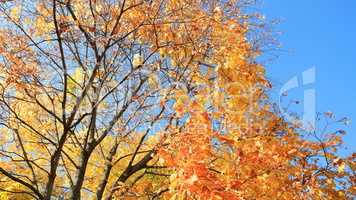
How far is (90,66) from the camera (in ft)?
29.8

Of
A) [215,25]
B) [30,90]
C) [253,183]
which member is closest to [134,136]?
[30,90]

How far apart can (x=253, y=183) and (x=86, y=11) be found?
4780 millimetres

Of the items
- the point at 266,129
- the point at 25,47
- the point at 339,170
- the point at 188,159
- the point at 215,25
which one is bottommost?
the point at 188,159

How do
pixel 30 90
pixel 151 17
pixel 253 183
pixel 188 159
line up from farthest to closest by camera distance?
pixel 30 90, pixel 151 17, pixel 253 183, pixel 188 159

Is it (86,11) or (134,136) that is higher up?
(86,11)

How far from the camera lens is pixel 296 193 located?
7895 millimetres

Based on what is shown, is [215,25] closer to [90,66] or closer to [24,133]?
[90,66]

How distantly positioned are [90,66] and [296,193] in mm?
4990

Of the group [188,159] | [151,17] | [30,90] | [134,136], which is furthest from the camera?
[134,136]

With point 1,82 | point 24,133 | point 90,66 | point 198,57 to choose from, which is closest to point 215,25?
point 198,57

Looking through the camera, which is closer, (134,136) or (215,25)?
(215,25)

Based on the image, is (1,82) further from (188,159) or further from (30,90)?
(188,159)

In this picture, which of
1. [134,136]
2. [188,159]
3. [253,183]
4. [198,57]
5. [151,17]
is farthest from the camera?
[134,136]

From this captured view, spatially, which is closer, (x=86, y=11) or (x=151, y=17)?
(x=151, y=17)
